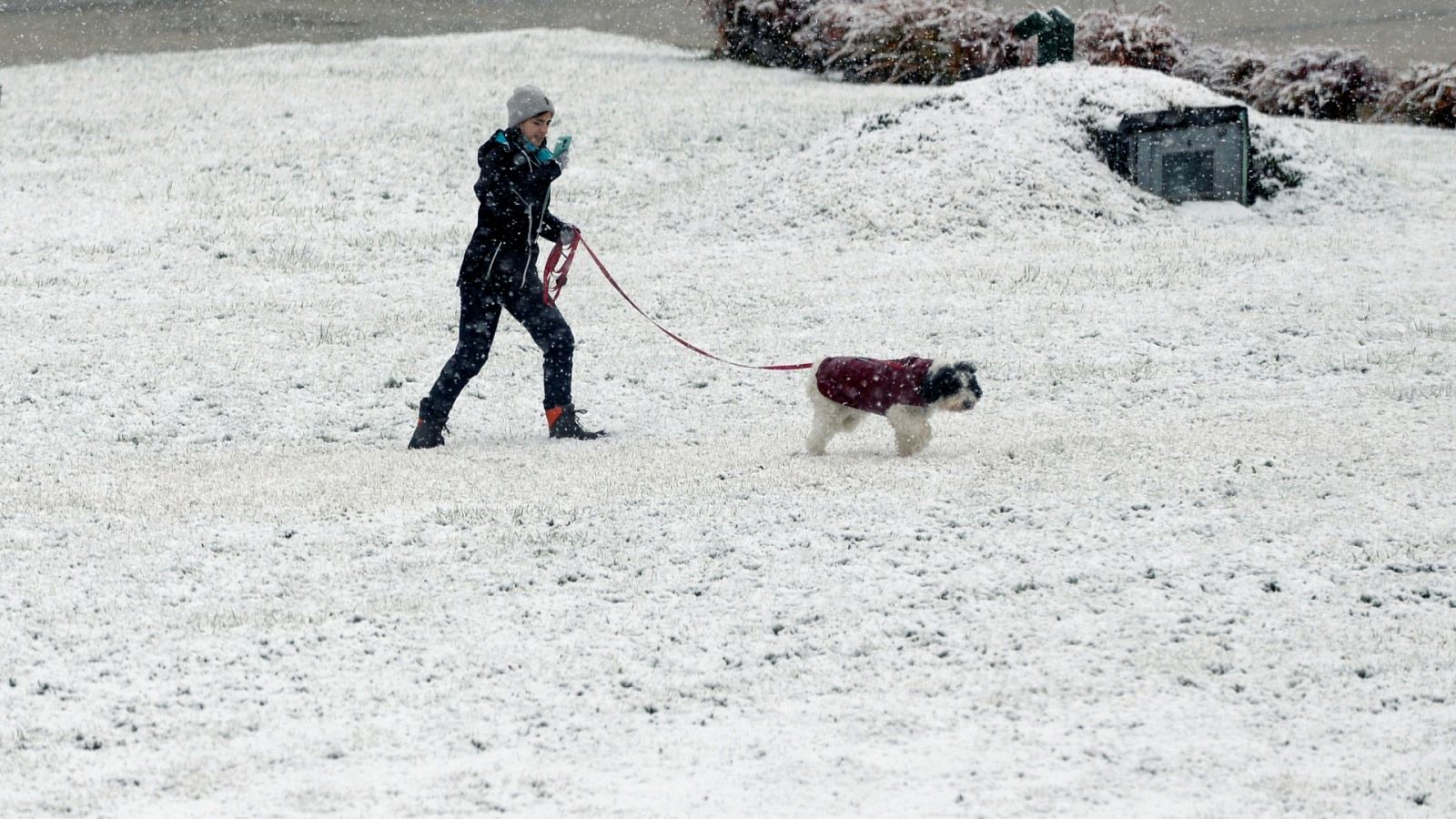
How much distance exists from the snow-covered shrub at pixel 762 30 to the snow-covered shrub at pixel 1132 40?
5.84 metres

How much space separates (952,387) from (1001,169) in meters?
10.1

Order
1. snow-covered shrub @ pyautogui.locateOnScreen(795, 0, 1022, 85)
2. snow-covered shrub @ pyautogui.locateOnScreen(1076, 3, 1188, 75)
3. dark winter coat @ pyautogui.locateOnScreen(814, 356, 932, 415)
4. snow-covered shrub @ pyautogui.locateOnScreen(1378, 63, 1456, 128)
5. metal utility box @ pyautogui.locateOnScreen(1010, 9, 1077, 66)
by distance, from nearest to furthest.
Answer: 1. dark winter coat @ pyautogui.locateOnScreen(814, 356, 932, 415)
2. metal utility box @ pyautogui.locateOnScreen(1010, 9, 1077, 66)
3. snow-covered shrub @ pyautogui.locateOnScreen(1378, 63, 1456, 128)
4. snow-covered shrub @ pyautogui.locateOnScreen(1076, 3, 1188, 75)
5. snow-covered shrub @ pyautogui.locateOnScreen(795, 0, 1022, 85)

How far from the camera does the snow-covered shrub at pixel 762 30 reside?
1214 inches

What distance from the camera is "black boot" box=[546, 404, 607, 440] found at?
30.2 feet

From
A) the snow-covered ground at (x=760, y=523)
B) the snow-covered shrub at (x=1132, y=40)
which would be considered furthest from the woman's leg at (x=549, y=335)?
the snow-covered shrub at (x=1132, y=40)

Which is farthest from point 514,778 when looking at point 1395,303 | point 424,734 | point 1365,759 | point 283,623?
point 1395,303

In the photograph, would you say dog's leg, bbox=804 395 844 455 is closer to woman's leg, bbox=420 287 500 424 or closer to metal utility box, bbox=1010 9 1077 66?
woman's leg, bbox=420 287 500 424

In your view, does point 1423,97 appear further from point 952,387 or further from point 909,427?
point 952,387

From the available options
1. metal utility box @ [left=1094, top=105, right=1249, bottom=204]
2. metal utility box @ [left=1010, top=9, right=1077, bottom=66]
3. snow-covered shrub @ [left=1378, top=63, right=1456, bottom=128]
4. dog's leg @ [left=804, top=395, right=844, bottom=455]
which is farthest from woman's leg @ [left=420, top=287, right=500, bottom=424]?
snow-covered shrub @ [left=1378, top=63, right=1456, bottom=128]

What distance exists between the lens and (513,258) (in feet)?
28.3

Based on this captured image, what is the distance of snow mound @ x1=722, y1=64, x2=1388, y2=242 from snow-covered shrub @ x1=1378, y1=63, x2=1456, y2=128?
6.54 metres

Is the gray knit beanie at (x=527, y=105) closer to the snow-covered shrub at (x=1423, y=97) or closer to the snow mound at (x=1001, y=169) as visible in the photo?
the snow mound at (x=1001, y=169)

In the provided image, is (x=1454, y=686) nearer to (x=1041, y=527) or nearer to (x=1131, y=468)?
(x=1041, y=527)

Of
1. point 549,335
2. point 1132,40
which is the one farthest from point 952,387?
point 1132,40
